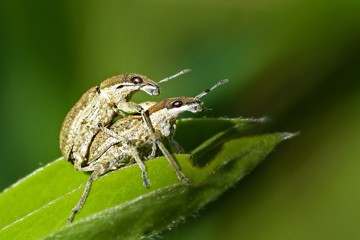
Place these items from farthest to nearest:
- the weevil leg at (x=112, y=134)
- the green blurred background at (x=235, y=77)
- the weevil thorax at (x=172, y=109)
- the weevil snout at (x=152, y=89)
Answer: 1. the green blurred background at (x=235, y=77)
2. the weevil snout at (x=152, y=89)
3. the weevil leg at (x=112, y=134)
4. the weevil thorax at (x=172, y=109)

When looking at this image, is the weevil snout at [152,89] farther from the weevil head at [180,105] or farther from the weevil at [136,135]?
the weevil head at [180,105]

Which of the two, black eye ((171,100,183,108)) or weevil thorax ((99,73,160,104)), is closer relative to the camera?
black eye ((171,100,183,108))

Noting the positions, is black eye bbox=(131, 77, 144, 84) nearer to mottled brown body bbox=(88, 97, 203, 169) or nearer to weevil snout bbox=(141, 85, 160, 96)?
weevil snout bbox=(141, 85, 160, 96)

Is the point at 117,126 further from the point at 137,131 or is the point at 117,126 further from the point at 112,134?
the point at 137,131

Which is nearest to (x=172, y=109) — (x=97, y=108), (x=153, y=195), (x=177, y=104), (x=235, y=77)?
(x=177, y=104)

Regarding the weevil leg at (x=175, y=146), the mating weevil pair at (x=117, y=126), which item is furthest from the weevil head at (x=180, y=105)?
the weevil leg at (x=175, y=146)

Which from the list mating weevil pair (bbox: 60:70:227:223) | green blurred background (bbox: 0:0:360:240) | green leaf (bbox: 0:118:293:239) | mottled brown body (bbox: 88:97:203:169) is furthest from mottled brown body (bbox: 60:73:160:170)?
green leaf (bbox: 0:118:293:239)
